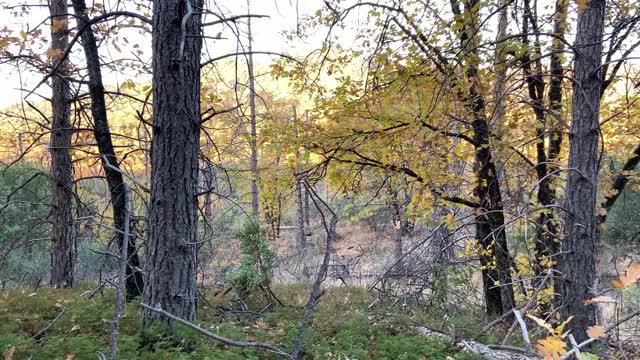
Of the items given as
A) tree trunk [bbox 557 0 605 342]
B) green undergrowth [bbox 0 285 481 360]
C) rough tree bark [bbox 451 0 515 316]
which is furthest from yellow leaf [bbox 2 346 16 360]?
rough tree bark [bbox 451 0 515 316]

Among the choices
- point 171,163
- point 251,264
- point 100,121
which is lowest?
point 251,264

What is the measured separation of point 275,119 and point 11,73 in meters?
3.44

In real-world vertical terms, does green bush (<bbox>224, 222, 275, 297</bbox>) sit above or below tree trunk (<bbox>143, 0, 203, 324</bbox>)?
below

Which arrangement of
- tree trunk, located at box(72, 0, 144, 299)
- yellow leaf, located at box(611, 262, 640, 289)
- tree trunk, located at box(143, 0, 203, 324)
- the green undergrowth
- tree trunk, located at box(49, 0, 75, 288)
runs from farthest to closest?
tree trunk, located at box(49, 0, 75, 288) → tree trunk, located at box(72, 0, 144, 299) → tree trunk, located at box(143, 0, 203, 324) → the green undergrowth → yellow leaf, located at box(611, 262, 640, 289)

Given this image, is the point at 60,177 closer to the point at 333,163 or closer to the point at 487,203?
the point at 333,163

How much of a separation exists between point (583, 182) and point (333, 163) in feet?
11.3

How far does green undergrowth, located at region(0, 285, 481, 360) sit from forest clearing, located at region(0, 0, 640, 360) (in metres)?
0.02

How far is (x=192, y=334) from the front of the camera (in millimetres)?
3338

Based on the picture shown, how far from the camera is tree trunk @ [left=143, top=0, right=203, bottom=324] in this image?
133 inches

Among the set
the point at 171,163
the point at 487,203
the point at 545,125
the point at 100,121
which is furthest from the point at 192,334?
the point at 545,125

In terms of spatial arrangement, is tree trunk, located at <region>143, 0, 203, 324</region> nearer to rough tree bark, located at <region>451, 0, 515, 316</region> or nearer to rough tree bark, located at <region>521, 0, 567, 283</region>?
rough tree bark, located at <region>451, 0, 515, 316</region>

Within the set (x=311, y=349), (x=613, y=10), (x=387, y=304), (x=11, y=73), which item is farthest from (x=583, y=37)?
(x=11, y=73)

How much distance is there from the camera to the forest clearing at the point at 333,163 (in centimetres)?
340

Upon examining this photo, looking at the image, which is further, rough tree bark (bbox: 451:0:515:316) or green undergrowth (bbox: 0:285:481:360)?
rough tree bark (bbox: 451:0:515:316)
